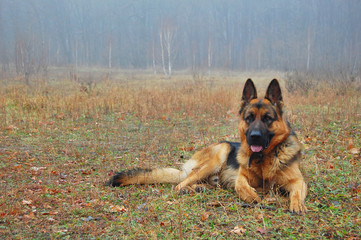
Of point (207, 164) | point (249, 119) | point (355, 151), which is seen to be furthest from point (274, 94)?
point (355, 151)

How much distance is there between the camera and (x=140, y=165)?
5.86m

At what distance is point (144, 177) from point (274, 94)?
2161 millimetres

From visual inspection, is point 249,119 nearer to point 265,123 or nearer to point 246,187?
point 265,123

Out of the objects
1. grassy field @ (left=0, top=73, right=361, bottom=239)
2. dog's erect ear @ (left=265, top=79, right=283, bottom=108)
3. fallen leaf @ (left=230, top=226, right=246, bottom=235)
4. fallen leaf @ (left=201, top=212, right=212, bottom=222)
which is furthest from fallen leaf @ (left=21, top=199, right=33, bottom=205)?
dog's erect ear @ (left=265, top=79, right=283, bottom=108)

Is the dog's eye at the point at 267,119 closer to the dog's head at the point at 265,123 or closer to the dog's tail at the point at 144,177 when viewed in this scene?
the dog's head at the point at 265,123

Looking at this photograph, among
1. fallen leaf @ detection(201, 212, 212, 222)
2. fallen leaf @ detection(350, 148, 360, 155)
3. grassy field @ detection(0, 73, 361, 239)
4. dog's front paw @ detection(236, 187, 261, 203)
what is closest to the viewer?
grassy field @ detection(0, 73, 361, 239)

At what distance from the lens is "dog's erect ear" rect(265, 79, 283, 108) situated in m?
4.06

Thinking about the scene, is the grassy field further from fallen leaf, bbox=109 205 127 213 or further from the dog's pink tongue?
the dog's pink tongue

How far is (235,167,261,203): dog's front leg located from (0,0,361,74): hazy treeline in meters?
58.9

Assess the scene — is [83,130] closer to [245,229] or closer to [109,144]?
[109,144]

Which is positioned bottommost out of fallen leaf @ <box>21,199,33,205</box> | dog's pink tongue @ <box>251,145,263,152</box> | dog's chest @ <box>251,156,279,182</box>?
fallen leaf @ <box>21,199,33,205</box>

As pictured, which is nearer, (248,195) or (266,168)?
(248,195)

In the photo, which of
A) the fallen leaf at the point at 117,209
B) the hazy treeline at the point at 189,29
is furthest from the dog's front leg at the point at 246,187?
the hazy treeline at the point at 189,29

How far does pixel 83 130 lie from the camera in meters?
9.19
